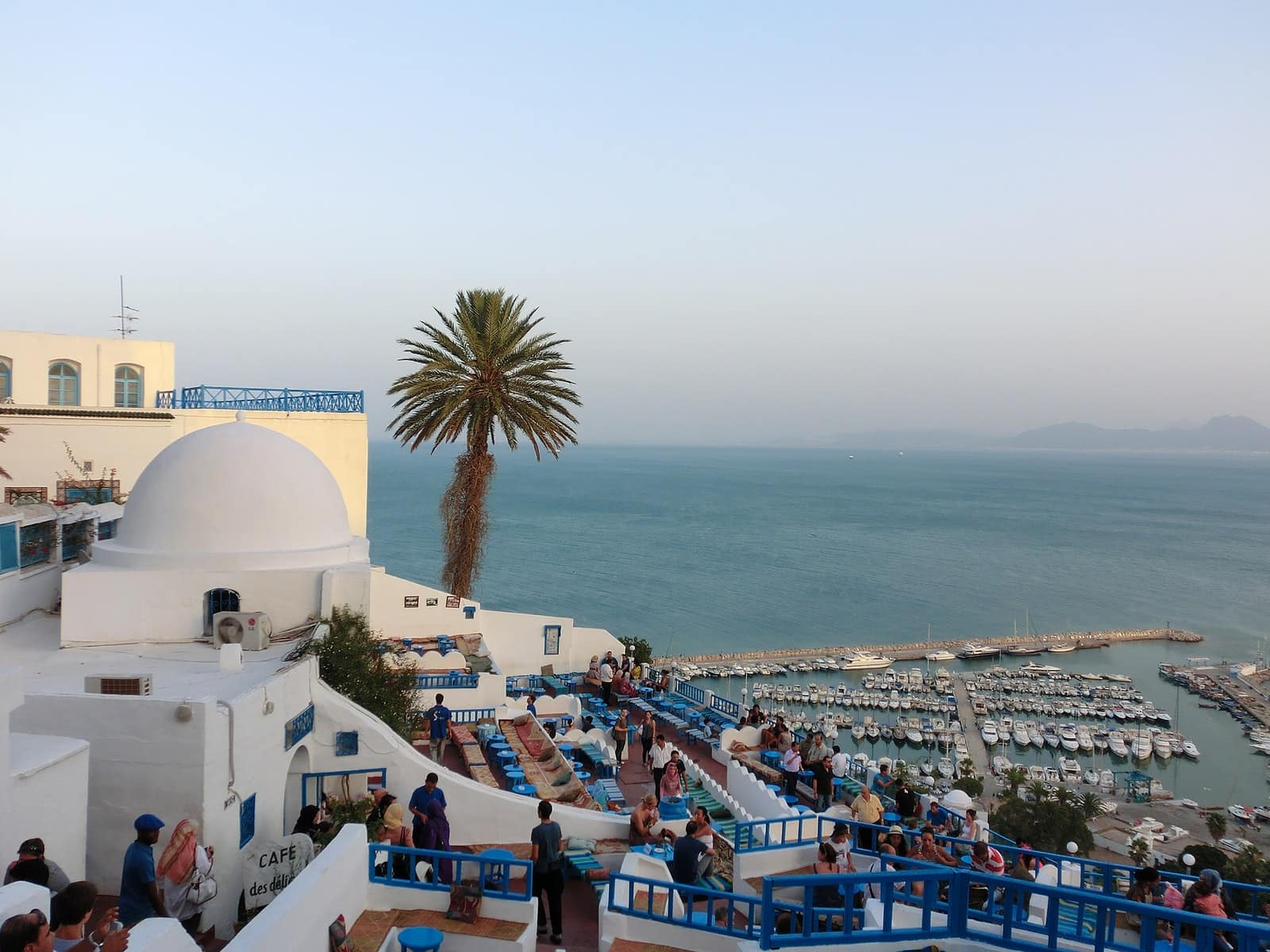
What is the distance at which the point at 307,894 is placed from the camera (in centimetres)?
706

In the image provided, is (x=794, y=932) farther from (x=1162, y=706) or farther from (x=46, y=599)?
(x=1162, y=706)

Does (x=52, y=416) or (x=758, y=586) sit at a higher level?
(x=52, y=416)

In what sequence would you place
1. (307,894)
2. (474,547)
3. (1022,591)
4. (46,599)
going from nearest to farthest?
(307,894), (46,599), (474,547), (1022,591)

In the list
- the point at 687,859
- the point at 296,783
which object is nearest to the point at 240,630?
the point at 296,783

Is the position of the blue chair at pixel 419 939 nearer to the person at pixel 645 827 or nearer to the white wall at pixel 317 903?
the white wall at pixel 317 903

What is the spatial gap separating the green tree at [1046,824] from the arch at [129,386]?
32923 mm

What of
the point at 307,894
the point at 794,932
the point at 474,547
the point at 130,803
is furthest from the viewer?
the point at 474,547

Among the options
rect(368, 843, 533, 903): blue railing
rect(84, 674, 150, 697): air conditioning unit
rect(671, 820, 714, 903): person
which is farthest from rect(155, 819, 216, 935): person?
rect(671, 820, 714, 903): person

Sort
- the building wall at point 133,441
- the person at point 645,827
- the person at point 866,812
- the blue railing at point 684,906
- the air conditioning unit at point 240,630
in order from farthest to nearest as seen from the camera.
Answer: the building wall at point 133,441 → the air conditioning unit at point 240,630 → the person at point 645,827 → the person at point 866,812 → the blue railing at point 684,906

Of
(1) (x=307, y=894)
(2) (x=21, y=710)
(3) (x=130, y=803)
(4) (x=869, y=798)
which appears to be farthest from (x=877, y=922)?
(2) (x=21, y=710)

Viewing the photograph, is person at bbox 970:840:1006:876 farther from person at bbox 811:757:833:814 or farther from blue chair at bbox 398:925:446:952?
blue chair at bbox 398:925:446:952

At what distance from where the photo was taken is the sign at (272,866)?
913cm

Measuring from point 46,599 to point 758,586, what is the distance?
80749 mm

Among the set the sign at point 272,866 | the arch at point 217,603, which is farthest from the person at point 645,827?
the arch at point 217,603
